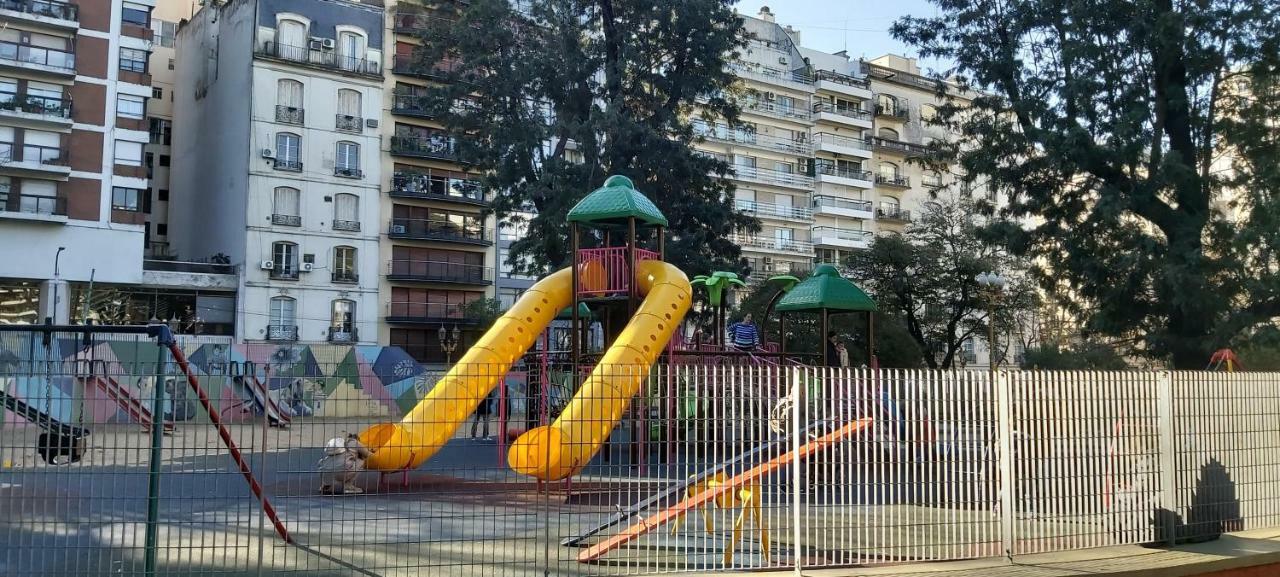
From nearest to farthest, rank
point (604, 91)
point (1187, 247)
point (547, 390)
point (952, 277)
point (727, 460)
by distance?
point (727, 460)
point (547, 390)
point (1187, 247)
point (604, 91)
point (952, 277)

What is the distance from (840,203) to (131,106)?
42.6m

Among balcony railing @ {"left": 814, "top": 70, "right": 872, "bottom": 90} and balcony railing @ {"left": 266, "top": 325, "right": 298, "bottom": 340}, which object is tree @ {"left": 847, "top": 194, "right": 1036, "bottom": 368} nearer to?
balcony railing @ {"left": 814, "top": 70, "right": 872, "bottom": 90}

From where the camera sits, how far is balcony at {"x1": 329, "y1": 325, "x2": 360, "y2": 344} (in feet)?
161

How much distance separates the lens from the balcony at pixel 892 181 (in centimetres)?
7112

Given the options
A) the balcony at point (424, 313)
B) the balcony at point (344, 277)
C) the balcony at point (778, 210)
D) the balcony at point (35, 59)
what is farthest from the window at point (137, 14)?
the balcony at point (778, 210)

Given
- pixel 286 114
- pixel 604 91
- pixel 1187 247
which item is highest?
pixel 286 114

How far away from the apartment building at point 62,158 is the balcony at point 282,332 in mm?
6012

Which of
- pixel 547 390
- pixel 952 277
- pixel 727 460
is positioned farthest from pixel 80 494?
pixel 952 277

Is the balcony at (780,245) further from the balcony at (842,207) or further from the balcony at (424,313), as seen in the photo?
the balcony at (424,313)

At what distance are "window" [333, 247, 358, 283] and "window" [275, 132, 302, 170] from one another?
4.44 metres

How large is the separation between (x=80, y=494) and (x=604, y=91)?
82.3 feet

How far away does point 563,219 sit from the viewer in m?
28.7

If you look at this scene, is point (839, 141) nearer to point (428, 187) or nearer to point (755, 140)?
point (755, 140)

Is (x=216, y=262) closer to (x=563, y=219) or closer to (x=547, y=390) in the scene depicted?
(x=563, y=219)
